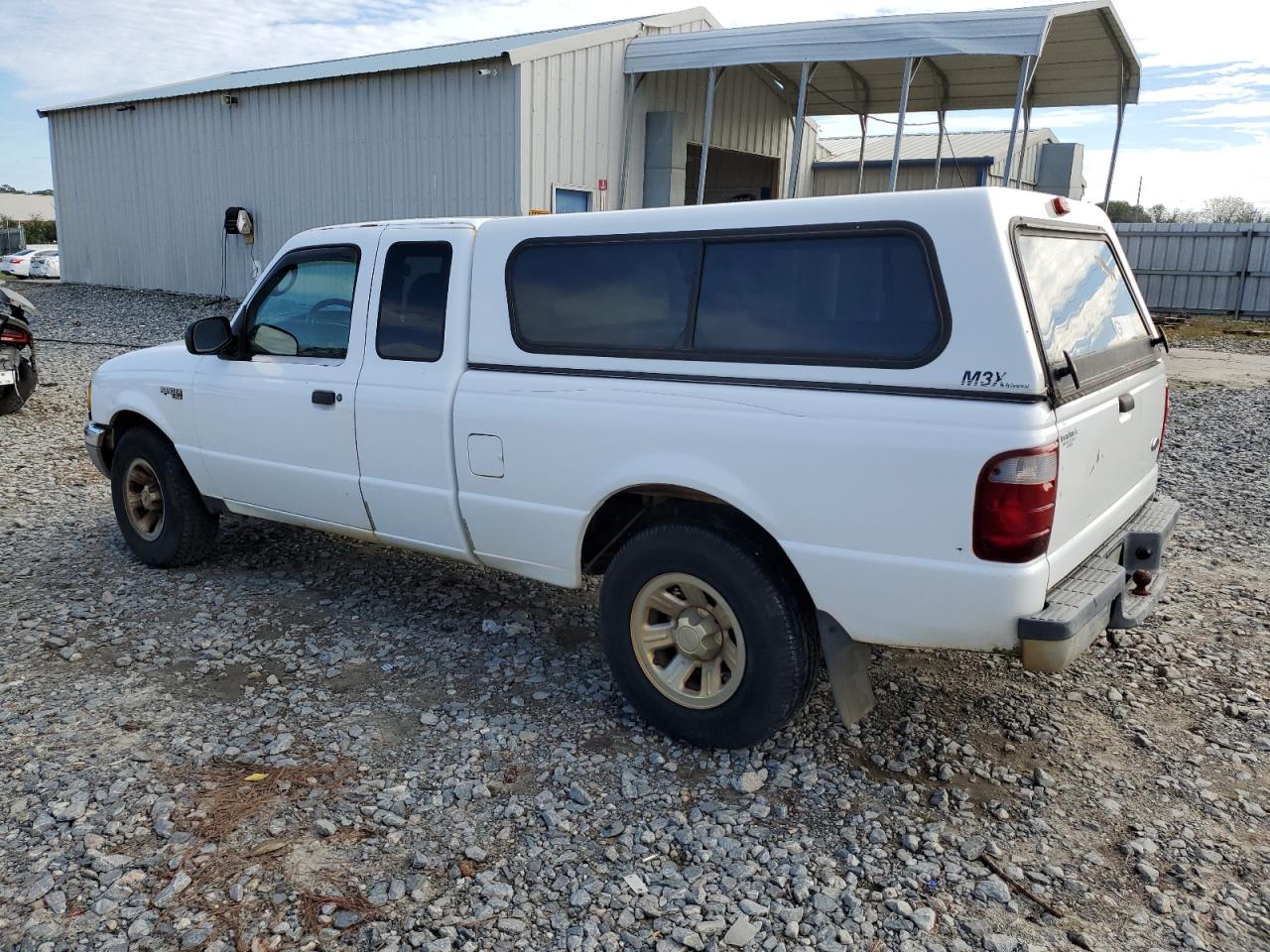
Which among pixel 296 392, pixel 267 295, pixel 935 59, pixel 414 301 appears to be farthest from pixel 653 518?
pixel 935 59

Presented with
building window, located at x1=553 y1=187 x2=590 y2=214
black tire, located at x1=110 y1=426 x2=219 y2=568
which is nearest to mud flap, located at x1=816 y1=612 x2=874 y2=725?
black tire, located at x1=110 y1=426 x2=219 y2=568

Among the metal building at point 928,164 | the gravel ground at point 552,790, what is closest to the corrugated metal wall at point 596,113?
the metal building at point 928,164

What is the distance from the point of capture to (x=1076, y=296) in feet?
11.8

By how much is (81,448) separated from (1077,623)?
861cm

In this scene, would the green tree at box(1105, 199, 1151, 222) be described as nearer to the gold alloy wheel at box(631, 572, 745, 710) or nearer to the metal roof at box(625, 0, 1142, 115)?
the metal roof at box(625, 0, 1142, 115)

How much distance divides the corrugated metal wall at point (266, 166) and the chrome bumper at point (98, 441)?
999 cm

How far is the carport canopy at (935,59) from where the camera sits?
42.5 feet

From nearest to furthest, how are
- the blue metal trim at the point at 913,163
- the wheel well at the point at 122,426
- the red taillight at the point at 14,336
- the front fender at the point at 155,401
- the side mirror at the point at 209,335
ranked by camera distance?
1. the side mirror at the point at 209,335
2. the front fender at the point at 155,401
3. the wheel well at the point at 122,426
4. the red taillight at the point at 14,336
5. the blue metal trim at the point at 913,163

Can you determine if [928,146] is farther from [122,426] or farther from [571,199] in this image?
[122,426]

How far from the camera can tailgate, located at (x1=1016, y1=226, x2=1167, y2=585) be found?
3182 millimetres

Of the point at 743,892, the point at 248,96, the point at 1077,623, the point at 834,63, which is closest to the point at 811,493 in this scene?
the point at 1077,623

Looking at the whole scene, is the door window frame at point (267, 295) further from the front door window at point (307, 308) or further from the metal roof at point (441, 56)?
the metal roof at point (441, 56)

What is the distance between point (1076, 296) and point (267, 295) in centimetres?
378

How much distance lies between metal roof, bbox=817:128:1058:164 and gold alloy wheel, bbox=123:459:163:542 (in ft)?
71.1
